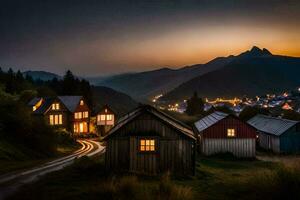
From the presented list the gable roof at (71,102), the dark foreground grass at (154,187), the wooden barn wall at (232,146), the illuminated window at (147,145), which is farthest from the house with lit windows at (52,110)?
the illuminated window at (147,145)

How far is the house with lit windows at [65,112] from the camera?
73.9 m

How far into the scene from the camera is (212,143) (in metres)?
50.8

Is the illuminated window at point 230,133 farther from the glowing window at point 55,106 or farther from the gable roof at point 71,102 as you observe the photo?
the gable roof at point 71,102

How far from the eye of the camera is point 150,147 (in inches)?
1075

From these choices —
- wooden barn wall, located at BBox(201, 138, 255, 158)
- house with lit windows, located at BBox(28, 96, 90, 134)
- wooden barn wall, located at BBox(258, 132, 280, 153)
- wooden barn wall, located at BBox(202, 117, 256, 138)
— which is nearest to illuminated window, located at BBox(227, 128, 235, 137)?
wooden barn wall, located at BBox(202, 117, 256, 138)

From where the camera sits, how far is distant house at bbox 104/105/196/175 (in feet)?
88.8

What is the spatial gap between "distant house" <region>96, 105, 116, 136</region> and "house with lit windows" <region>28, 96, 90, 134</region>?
3.01m

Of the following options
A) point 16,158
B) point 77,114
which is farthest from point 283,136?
point 77,114

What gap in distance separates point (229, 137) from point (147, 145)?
26.0 m

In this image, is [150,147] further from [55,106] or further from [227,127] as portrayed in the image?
[55,106]

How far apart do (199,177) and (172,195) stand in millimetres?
13282

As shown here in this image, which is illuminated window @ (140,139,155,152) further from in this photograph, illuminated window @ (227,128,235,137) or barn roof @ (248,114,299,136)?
barn roof @ (248,114,299,136)

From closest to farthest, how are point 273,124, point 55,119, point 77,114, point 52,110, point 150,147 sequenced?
point 150,147 → point 273,124 → point 52,110 → point 55,119 → point 77,114

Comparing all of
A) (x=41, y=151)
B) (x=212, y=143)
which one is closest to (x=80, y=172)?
(x=41, y=151)
